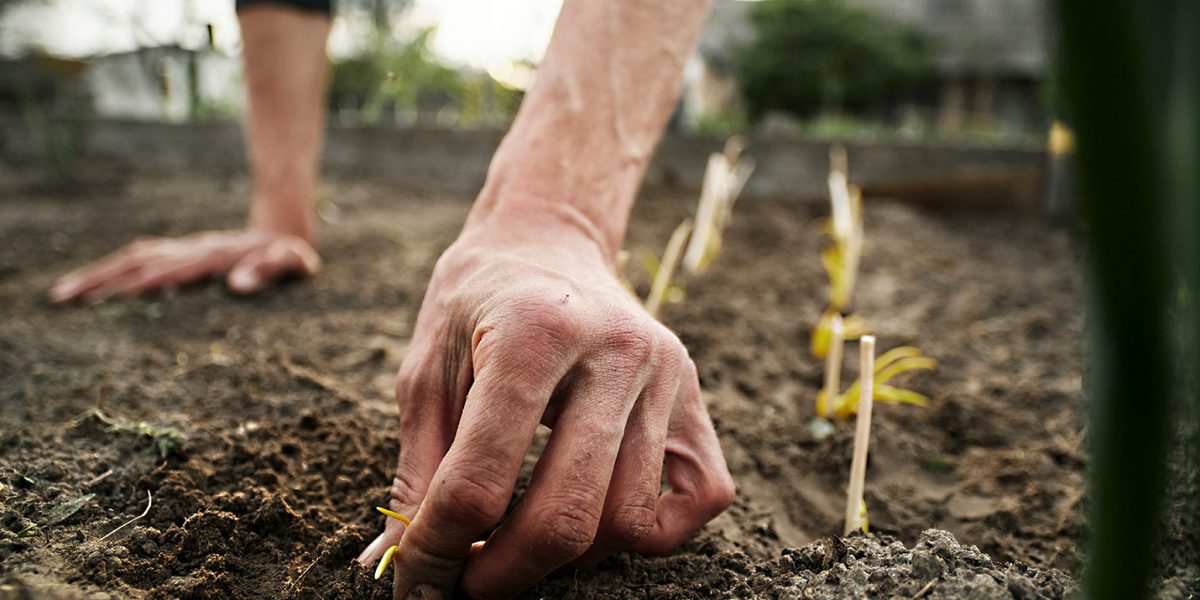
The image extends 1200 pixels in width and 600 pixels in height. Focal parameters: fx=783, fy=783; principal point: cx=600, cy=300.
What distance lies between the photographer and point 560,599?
33.5 inches

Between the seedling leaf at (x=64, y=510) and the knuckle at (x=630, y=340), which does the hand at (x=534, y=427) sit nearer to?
the knuckle at (x=630, y=340)

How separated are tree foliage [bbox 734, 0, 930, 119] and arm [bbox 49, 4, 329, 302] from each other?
12931mm

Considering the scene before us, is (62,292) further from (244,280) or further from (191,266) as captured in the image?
(244,280)

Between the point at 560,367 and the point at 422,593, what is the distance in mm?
272

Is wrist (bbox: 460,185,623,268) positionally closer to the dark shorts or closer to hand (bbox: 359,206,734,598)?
hand (bbox: 359,206,734,598)

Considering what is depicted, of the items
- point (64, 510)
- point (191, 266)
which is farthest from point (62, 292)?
point (64, 510)

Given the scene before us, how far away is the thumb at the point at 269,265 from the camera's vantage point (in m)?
2.15

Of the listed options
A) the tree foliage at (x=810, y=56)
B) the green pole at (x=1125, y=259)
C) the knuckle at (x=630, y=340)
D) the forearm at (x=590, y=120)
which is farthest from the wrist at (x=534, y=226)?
the tree foliage at (x=810, y=56)

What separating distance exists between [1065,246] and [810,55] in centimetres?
1248

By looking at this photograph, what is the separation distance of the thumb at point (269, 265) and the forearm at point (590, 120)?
1.35 metres

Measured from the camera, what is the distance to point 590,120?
105 centimetres

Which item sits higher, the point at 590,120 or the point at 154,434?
the point at 590,120

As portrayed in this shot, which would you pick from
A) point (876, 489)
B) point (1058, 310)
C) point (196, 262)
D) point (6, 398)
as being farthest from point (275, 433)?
point (1058, 310)

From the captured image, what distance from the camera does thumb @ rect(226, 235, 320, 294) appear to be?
2.15 m
